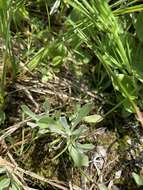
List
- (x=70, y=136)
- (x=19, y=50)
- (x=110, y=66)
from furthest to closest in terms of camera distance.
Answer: (x=19, y=50) < (x=110, y=66) < (x=70, y=136)

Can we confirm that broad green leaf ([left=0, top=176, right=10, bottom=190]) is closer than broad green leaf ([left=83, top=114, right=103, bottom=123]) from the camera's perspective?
Yes

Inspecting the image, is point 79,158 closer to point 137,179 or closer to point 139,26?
point 137,179

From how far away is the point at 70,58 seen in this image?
1801 mm

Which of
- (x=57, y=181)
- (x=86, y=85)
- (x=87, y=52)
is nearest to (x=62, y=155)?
(x=57, y=181)

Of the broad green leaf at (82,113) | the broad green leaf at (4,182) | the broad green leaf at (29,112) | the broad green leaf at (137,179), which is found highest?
the broad green leaf at (29,112)

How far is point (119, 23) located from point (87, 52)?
7.0 inches

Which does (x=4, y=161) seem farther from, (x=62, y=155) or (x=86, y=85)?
(x=86, y=85)

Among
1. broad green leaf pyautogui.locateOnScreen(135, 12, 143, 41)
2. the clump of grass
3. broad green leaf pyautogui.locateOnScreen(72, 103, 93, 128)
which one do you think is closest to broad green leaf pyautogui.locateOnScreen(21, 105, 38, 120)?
broad green leaf pyautogui.locateOnScreen(72, 103, 93, 128)

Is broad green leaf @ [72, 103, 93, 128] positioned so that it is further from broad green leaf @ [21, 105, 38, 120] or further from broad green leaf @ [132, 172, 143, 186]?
broad green leaf @ [132, 172, 143, 186]

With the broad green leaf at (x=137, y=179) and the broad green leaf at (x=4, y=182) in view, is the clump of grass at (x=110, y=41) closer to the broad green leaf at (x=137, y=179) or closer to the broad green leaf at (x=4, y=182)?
the broad green leaf at (x=137, y=179)

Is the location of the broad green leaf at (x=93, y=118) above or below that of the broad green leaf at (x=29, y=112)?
below

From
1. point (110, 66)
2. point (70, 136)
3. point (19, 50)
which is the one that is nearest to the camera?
point (70, 136)

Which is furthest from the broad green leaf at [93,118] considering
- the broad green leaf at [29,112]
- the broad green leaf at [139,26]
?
the broad green leaf at [139,26]

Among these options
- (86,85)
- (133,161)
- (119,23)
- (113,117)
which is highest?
(119,23)
